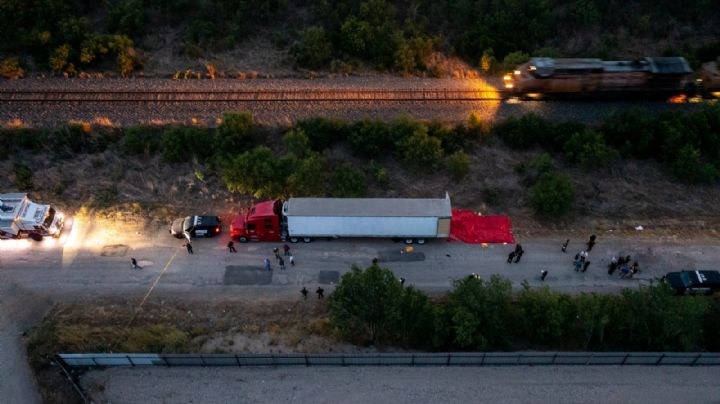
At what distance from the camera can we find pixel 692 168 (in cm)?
3553

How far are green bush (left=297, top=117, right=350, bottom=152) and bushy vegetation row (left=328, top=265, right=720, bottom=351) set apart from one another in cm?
1285

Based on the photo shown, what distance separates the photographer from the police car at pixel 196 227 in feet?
106

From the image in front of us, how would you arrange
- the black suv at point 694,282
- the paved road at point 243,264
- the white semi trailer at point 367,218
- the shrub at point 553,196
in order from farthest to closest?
the shrub at point 553,196, the white semi trailer at point 367,218, the paved road at point 243,264, the black suv at point 694,282

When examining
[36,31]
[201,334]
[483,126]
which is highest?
[36,31]

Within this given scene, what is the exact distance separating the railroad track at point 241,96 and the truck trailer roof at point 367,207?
36.1 ft

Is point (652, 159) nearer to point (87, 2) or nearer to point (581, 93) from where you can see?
point (581, 93)

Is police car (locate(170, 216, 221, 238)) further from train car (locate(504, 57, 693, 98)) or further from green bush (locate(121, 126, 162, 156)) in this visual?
train car (locate(504, 57, 693, 98))

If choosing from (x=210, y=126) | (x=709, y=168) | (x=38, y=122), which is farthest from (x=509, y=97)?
(x=38, y=122)

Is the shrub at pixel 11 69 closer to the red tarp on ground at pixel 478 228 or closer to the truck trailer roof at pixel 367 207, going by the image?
the truck trailer roof at pixel 367 207

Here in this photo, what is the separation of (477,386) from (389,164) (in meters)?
16.8

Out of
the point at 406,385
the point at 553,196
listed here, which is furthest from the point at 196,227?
the point at 553,196

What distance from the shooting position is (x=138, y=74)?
138 ft

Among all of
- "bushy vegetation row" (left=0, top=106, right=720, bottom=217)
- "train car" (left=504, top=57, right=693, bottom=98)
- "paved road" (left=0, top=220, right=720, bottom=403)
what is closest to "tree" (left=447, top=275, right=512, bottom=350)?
"paved road" (left=0, top=220, right=720, bottom=403)

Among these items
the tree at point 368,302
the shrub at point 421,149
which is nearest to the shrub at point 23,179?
the tree at point 368,302
